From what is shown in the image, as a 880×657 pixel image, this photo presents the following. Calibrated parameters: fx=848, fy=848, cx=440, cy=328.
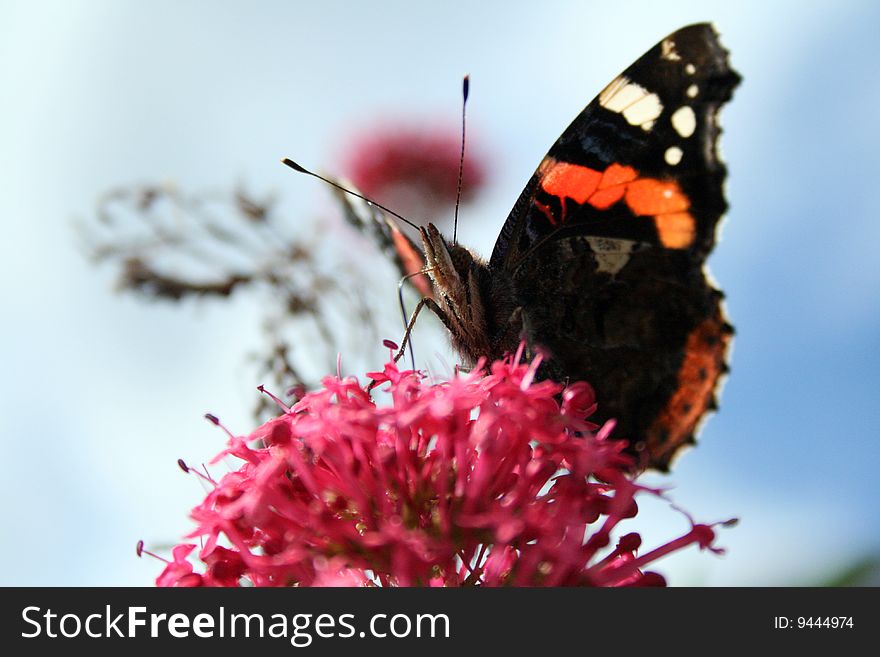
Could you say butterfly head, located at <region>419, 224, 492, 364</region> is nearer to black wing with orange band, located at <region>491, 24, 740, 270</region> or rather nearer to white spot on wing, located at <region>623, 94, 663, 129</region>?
black wing with orange band, located at <region>491, 24, 740, 270</region>

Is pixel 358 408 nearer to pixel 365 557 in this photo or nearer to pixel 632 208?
pixel 365 557

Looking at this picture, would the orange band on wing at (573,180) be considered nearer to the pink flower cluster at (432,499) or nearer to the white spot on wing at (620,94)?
the white spot on wing at (620,94)

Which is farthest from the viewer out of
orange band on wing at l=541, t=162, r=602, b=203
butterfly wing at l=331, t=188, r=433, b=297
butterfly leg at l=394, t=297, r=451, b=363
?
butterfly wing at l=331, t=188, r=433, b=297

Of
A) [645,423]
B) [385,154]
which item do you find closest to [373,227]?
[645,423]

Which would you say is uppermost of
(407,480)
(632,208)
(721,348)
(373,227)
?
(373,227)

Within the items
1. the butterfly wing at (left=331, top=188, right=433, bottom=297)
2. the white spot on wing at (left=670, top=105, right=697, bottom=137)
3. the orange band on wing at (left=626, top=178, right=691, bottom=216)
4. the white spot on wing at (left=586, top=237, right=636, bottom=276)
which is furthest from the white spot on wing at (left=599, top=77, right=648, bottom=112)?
the butterfly wing at (left=331, top=188, right=433, bottom=297)

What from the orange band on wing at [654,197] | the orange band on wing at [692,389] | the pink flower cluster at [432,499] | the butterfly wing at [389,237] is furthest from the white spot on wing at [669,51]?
the pink flower cluster at [432,499]

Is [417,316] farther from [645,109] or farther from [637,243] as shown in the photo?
[645,109]

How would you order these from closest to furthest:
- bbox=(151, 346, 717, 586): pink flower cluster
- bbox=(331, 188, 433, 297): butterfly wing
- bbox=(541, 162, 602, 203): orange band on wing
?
bbox=(151, 346, 717, 586): pink flower cluster < bbox=(541, 162, 602, 203): orange band on wing < bbox=(331, 188, 433, 297): butterfly wing
